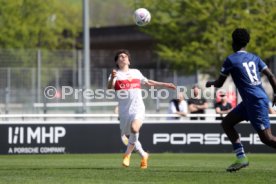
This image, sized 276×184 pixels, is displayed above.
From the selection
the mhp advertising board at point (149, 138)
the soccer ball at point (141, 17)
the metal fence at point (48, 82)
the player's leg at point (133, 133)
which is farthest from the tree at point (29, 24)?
the player's leg at point (133, 133)

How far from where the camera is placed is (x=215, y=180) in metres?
13.2

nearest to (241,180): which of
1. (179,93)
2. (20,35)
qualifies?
(179,93)

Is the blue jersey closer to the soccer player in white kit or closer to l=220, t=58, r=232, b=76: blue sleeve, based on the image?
l=220, t=58, r=232, b=76: blue sleeve

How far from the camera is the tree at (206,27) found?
3747 centimetres

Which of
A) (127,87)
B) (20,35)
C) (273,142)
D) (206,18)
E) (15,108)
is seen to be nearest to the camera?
(273,142)

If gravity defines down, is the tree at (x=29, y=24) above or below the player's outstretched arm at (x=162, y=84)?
above

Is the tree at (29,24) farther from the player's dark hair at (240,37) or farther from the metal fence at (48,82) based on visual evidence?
the player's dark hair at (240,37)

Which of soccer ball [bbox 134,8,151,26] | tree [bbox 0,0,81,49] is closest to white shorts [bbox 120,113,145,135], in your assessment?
soccer ball [bbox 134,8,151,26]

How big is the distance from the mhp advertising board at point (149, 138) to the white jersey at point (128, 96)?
8940 millimetres

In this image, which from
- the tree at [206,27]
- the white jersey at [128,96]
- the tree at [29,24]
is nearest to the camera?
the white jersey at [128,96]

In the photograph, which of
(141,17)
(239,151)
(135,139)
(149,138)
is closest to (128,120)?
(135,139)

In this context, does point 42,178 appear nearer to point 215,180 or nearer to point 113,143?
point 215,180

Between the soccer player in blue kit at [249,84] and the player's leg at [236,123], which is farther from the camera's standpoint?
the player's leg at [236,123]

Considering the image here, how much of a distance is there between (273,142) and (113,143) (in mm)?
11892
